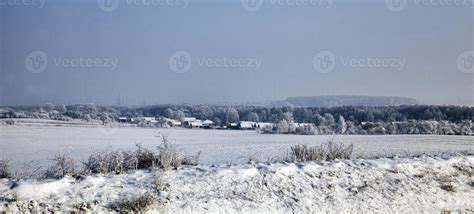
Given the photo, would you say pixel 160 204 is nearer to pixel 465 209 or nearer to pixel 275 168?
pixel 275 168

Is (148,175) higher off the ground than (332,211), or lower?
higher

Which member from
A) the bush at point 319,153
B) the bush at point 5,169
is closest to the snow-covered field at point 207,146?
the bush at point 319,153

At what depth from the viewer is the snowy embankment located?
337 inches

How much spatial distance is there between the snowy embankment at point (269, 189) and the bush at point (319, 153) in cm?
111

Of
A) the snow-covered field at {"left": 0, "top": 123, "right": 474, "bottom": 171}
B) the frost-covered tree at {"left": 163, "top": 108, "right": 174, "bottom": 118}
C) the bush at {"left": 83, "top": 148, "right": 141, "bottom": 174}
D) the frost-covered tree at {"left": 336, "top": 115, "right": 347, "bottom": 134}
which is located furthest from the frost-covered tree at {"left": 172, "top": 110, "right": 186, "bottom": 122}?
the bush at {"left": 83, "top": 148, "right": 141, "bottom": 174}

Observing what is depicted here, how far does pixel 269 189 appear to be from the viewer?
10.2 metres

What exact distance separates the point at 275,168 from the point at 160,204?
129 inches

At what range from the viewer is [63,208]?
8.16 metres

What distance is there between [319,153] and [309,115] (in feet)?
205

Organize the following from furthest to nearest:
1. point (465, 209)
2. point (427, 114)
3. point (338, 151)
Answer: point (427, 114)
point (338, 151)
point (465, 209)

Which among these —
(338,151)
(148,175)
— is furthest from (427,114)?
(148,175)

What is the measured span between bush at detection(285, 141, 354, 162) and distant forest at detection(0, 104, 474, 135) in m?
30.1

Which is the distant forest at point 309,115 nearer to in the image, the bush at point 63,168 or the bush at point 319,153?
the bush at point 319,153

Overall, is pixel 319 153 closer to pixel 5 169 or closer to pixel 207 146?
pixel 5 169
